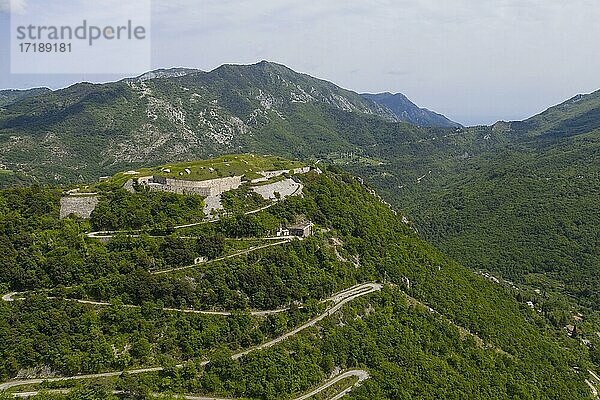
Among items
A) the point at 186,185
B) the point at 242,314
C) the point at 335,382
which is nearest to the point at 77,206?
the point at 186,185

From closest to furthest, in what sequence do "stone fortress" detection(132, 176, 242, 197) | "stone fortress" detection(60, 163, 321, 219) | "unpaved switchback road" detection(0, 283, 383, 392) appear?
"unpaved switchback road" detection(0, 283, 383, 392)
"stone fortress" detection(60, 163, 321, 219)
"stone fortress" detection(132, 176, 242, 197)

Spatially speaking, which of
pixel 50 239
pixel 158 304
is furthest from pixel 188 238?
pixel 50 239

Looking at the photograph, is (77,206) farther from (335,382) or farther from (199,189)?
(335,382)

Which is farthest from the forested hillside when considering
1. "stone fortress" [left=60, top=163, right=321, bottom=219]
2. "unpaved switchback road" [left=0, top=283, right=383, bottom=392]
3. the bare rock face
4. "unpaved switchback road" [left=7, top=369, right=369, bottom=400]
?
"stone fortress" [left=60, top=163, right=321, bottom=219]

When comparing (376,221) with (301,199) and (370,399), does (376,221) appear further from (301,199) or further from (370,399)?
(370,399)

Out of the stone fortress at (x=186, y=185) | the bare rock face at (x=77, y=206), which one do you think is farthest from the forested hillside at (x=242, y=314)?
the stone fortress at (x=186, y=185)

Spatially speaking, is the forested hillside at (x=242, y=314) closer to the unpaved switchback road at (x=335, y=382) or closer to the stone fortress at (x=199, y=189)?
the unpaved switchback road at (x=335, y=382)

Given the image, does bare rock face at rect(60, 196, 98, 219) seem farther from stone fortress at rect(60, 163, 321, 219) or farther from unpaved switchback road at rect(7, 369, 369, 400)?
unpaved switchback road at rect(7, 369, 369, 400)

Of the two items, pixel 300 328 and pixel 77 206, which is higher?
pixel 77 206

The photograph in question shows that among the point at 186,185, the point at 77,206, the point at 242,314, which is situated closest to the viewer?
the point at 242,314
